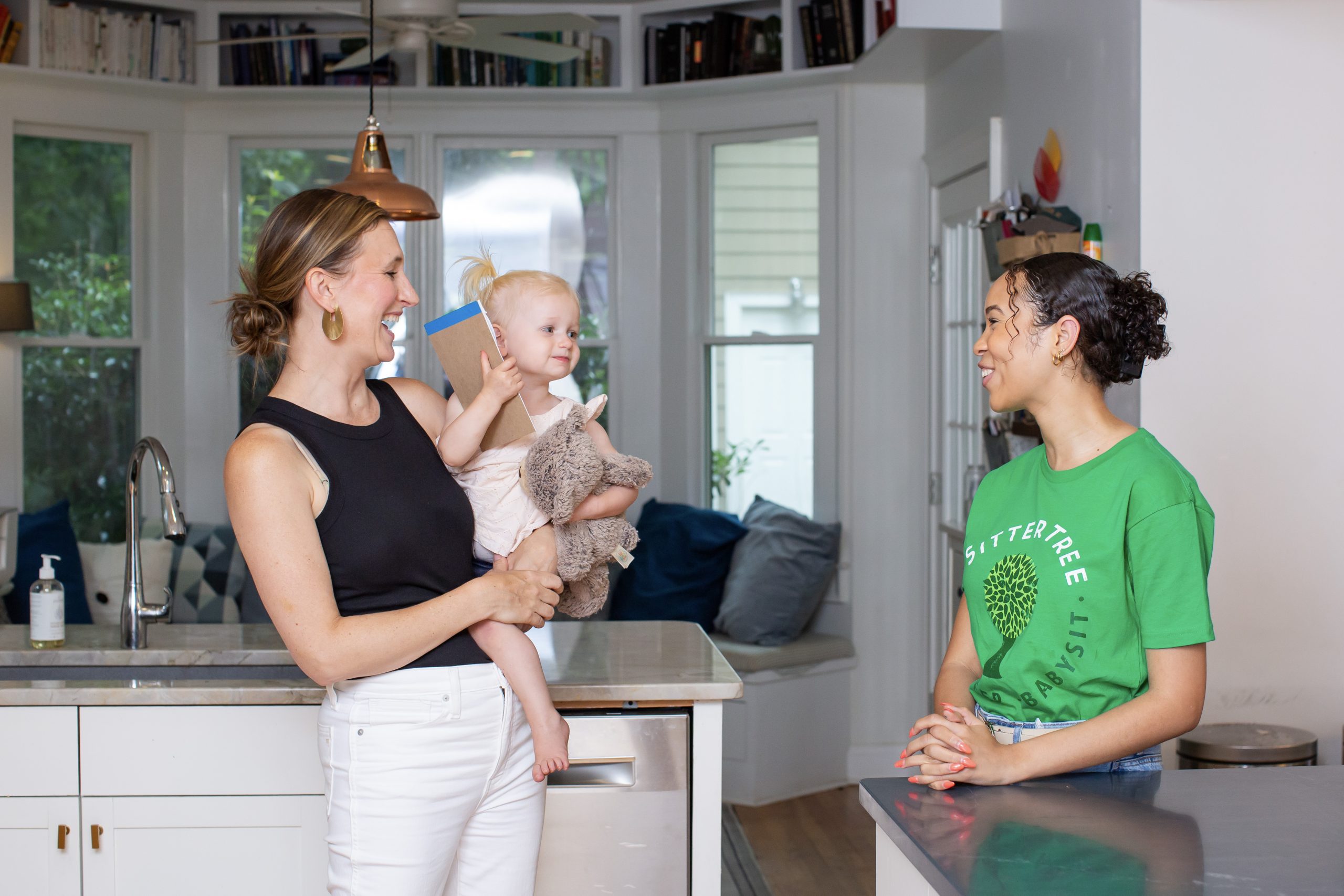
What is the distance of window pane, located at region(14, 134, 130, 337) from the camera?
483 cm

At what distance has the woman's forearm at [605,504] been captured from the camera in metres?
1.79

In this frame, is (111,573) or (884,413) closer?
(111,573)

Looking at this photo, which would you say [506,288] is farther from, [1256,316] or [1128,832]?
[1256,316]

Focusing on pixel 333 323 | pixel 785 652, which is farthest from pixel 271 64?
pixel 333 323

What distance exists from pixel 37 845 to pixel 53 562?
96.5 inches

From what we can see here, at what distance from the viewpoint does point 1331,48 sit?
2.57m

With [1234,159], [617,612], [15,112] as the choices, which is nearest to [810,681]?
[617,612]

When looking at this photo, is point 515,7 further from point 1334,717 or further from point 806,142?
point 1334,717

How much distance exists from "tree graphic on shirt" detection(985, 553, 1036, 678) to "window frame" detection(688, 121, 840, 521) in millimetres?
3079

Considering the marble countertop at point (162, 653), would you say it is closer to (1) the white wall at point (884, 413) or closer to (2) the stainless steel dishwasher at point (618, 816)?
(2) the stainless steel dishwasher at point (618, 816)

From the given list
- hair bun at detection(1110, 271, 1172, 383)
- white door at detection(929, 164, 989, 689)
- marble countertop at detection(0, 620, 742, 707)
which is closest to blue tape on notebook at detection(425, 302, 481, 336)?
marble countertop at detection(0, 620, 742, 707)

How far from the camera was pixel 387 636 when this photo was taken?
1.47 m

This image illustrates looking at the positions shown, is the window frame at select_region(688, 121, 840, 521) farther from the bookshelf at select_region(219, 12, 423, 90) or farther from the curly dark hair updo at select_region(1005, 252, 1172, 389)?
the curly dark hair updo at select_region(1005, 252, 1172, 389)

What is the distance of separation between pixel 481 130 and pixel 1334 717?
3.88 m
